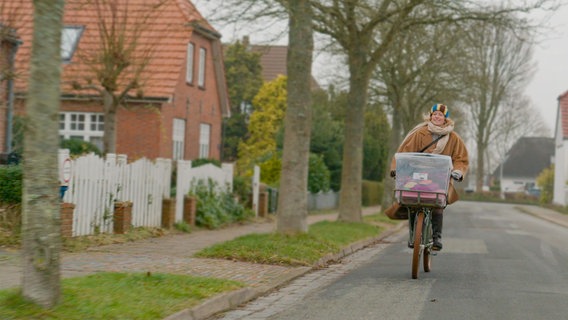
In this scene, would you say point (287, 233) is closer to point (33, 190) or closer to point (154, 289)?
point (154, 289)

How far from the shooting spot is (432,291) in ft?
32.1

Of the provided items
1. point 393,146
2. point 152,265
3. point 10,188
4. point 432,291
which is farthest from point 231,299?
point 393,146

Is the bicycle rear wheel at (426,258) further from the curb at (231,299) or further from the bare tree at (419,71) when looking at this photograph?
the bare tree at (419,71)

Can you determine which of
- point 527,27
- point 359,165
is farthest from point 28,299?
point 359,165

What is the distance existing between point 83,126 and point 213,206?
9.05 m

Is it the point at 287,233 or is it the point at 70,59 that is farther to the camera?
the point at 70,59

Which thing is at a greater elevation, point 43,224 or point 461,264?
point 43,224

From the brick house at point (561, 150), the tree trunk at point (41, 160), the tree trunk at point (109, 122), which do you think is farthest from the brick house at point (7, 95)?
the brick house at point (561, 150)

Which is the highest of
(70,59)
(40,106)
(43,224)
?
(70,59)

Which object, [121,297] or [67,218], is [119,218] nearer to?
[67,218]

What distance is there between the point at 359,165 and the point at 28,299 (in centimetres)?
1679

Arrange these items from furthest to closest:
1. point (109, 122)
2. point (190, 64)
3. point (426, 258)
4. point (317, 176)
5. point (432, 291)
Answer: point (317, 176), point (190, 64), point (109, 122), point (426, 258), point (432, 291)

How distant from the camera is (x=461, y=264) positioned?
13.3 metres

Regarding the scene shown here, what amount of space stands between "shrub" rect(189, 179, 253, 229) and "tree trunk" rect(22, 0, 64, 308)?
13016 millimetres
